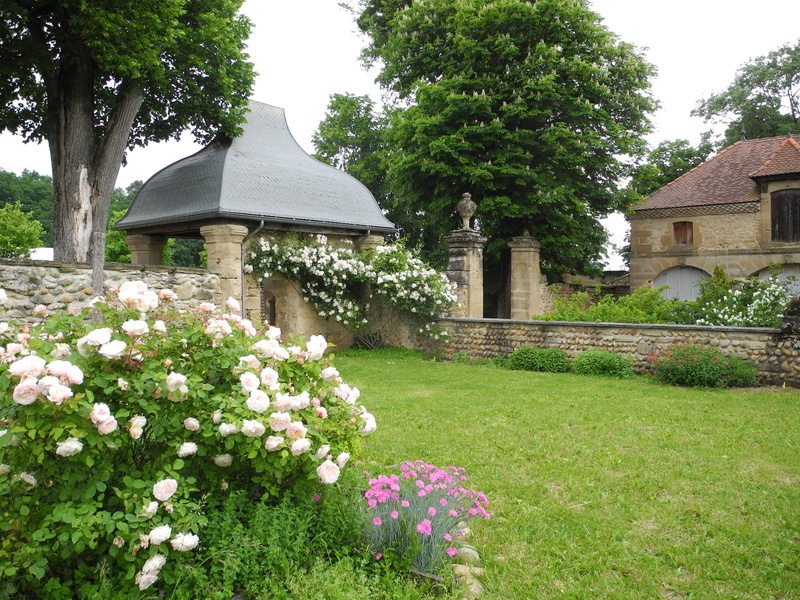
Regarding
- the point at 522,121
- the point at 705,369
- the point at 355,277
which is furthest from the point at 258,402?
the point at 522,121

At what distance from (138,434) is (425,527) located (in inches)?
61.7

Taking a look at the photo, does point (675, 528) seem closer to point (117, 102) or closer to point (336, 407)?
point (336, 407)

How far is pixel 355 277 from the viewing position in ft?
46.3

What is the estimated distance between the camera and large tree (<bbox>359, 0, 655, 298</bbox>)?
1666 cm

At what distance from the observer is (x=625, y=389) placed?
9227 mm

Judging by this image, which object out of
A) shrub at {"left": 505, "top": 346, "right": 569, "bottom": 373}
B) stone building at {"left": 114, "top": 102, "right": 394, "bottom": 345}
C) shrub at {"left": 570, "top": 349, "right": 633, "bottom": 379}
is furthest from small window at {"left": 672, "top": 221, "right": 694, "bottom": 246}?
shrub at {"left": 570, "top": 349, "right": 633, "bottom": 379}

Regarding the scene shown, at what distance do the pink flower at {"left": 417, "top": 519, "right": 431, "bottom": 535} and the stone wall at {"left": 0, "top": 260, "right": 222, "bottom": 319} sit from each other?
20.6 ft

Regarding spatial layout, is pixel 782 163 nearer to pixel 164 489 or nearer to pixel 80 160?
pixel 80 160

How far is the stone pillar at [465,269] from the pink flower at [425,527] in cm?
1100

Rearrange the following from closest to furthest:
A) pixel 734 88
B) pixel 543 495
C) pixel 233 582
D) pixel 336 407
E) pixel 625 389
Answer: pixel 233 582
pixel 336 407
pixel 543 495
pixel 625 389
pixel 734 88

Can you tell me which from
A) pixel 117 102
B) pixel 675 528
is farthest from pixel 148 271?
pixel 675 528

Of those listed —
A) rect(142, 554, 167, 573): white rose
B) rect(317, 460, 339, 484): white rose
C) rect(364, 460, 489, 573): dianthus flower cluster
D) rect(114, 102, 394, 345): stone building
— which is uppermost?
rect(114, 102, 394, 345): stone building

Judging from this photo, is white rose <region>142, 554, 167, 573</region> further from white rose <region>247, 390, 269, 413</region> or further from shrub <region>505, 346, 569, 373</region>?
shrub <region>505, 346, 569, 373</region>

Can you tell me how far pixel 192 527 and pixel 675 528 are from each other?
312cm
